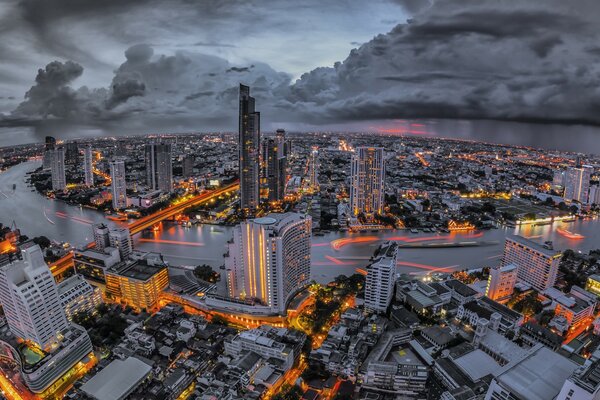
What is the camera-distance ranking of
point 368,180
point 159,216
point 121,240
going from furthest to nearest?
point 368,180 < point 159,216 < point 121,240

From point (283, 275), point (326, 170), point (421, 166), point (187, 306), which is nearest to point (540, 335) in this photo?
point (283, 275)

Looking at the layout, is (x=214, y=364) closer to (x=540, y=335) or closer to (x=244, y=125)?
(x=540, y=335)

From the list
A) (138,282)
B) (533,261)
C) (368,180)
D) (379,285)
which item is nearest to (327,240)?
(368,180)

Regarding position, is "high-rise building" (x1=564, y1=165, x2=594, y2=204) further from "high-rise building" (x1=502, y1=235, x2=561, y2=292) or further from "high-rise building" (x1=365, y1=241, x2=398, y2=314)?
"high-rise building" (x1=365, y1=241, x2=398, y2=314)

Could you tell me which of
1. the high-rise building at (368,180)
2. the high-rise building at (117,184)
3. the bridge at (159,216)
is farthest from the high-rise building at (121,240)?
the high-rise building at (368,180)

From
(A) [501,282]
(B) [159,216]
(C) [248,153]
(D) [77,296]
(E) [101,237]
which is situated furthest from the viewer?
(C) [248,153]

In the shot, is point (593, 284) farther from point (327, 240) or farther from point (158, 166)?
point (158, 166)

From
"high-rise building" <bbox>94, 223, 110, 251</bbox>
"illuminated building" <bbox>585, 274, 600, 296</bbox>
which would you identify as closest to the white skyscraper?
"high-rise building" <bbox>94, 223, 110, 251</bbox>
